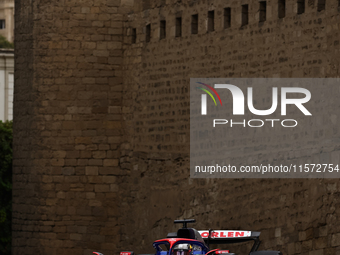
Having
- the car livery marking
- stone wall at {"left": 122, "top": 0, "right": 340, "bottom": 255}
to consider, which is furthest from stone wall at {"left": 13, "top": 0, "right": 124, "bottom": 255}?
the car livery marking

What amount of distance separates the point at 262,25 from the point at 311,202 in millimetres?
2711

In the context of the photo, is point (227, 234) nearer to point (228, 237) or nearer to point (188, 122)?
point (228, 237)

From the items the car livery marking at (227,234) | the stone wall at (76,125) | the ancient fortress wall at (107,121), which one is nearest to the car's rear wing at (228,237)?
the car livery marking at (227,234)

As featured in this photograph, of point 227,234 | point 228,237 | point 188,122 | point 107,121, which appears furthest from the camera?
point 107,121

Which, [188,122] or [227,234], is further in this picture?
[188,122]

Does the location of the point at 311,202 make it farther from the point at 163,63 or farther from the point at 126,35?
the point at 126,35

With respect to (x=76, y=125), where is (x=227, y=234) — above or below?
below

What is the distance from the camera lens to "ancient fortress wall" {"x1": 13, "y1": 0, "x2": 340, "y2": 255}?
1498 cm

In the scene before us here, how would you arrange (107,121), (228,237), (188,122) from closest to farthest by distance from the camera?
1. (228,237)
2. (188,122)
3. (107,121)

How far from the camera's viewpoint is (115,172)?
16.1m

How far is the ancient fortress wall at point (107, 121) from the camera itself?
1498cm

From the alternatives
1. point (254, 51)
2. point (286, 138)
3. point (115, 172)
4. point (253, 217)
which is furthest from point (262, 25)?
point (115, 172)

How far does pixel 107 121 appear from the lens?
637 inches

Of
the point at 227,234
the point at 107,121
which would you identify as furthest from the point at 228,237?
the point at 107,121
